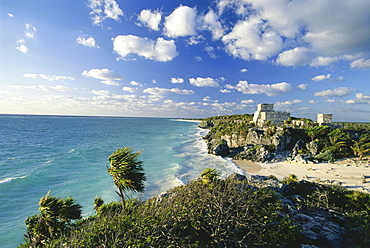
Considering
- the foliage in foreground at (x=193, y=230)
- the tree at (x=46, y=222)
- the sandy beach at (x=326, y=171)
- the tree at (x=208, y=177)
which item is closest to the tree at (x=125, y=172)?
the foliage in foreground at (x=193, y=230)

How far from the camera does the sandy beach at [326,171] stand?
16698mm

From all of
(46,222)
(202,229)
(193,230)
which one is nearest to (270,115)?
(202,229)

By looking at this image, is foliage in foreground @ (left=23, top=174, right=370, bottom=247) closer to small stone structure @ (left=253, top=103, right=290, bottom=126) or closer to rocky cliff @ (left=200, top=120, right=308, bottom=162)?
rocky cliff @ (left=200, top=120, right=308, bottom=162)

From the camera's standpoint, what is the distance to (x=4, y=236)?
10.7m

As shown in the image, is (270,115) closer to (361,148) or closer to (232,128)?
(232,128)

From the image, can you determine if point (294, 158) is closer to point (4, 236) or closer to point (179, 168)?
point (179, 168)

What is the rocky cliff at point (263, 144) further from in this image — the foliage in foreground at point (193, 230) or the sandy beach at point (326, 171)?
the foliage in foreground at point (193, 230)

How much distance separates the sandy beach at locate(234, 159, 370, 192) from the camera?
16.7 meters

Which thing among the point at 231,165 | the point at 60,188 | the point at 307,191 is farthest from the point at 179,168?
the point at 307,191

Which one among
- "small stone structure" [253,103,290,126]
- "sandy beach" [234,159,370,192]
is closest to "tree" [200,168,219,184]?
"sandy beach" [234,159,370,192]

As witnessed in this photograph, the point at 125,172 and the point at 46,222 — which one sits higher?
the point at 125,172

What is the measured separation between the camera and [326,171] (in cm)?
2016

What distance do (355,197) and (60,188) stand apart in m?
24.5

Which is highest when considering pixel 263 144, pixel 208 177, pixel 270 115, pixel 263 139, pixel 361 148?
pixel 270 115
